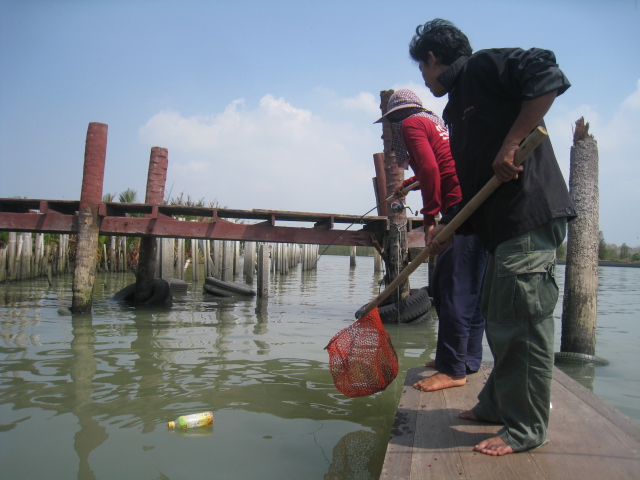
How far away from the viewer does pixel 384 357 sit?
12.0ft

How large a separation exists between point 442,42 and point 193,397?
3.19m

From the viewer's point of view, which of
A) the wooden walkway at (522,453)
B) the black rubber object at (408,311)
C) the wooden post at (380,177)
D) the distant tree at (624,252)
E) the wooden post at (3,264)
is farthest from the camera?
the distant tree at (624,252)

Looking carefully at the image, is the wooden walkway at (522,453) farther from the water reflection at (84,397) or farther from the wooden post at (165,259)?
the wooden post at (165,259)

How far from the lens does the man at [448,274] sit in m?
3.39

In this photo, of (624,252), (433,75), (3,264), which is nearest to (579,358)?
(433,75)

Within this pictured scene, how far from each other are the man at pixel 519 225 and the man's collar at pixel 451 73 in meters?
0.18

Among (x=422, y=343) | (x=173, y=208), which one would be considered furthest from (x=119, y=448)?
(x=173, y=208)

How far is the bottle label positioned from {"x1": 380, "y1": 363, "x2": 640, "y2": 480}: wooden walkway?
1.37 metres

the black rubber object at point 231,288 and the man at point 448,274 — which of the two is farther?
the black rubber object at point 231,288

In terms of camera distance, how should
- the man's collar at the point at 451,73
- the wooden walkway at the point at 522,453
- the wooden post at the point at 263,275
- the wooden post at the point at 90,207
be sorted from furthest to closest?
the wooden post at the point at 263,275, the wooden post at the point at 90,207, the man's collar at the point at 451,73, the wooden walkway at the point at 522,453

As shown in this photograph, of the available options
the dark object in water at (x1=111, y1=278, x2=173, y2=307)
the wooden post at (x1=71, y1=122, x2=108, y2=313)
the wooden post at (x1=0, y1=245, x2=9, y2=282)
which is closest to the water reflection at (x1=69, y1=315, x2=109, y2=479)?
the wooden post at (x1=71, y1=122, x2=108, y2=313)

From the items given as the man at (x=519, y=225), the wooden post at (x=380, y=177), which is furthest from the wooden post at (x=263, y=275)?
the man at (x=519, y=225)

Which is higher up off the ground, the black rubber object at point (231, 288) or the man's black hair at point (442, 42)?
the man's black hair at point (442, 42)

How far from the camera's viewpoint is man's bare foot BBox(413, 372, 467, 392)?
10.8ft
